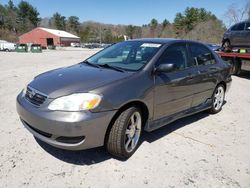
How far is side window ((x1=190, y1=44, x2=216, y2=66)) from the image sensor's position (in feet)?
15.3

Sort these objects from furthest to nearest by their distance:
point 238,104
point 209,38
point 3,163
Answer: point 209,38
point 238,104
point 3,163

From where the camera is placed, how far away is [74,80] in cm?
330

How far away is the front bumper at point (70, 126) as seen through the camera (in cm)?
282

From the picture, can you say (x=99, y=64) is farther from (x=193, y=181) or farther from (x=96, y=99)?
(x=193, y=181)

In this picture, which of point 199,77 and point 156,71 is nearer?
point 156,71

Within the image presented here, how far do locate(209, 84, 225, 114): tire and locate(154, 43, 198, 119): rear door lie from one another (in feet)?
3.85

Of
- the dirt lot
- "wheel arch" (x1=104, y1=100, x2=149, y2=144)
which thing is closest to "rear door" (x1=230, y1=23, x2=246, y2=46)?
the dirt lot

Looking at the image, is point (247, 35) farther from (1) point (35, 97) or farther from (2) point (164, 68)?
(1) point (35, 97)

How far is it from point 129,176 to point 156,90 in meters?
1.28

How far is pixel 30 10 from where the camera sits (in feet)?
305

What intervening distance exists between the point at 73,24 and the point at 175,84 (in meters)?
118

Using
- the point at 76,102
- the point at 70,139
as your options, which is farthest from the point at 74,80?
the point at 70,139

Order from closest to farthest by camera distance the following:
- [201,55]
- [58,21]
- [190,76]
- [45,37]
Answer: [190,76] → [201,55] → [45,37] → [58,21]

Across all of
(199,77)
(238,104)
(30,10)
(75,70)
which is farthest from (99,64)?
(30,10)
